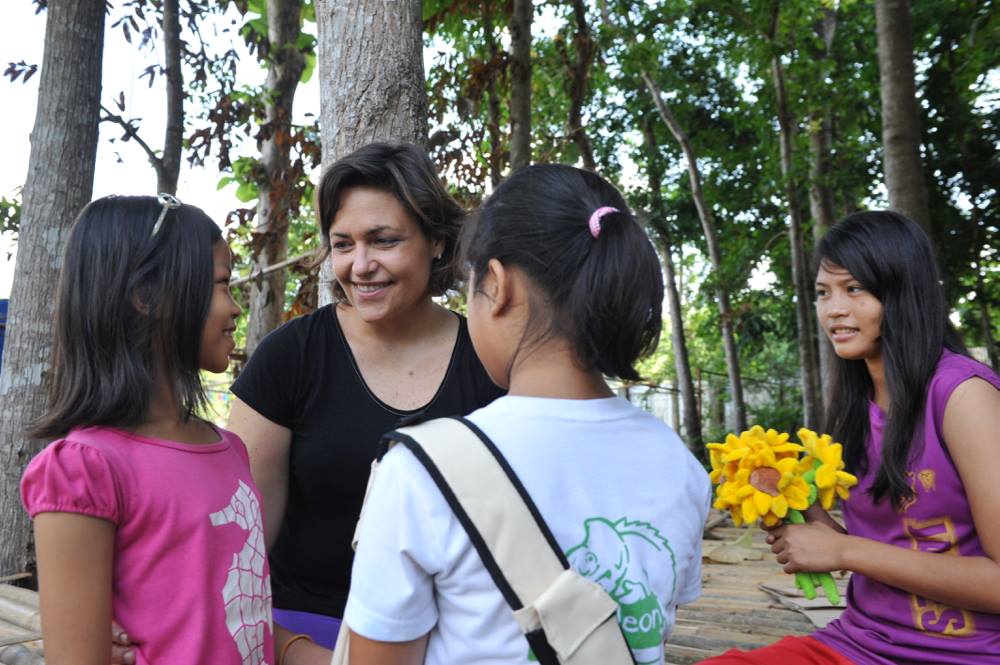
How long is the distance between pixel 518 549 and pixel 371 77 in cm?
215

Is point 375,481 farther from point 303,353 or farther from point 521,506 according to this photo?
point 303,353

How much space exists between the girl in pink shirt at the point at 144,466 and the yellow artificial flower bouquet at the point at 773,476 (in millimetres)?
1097

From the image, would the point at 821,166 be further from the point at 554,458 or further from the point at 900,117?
the point at 554,458

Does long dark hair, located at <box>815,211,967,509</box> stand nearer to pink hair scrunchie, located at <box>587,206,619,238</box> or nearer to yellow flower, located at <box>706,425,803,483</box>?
yellow flower, located at <box>706,425,803,483</box>

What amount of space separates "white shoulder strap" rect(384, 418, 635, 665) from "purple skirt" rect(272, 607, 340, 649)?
1.22 metres

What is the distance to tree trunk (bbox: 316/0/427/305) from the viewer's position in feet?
9.91

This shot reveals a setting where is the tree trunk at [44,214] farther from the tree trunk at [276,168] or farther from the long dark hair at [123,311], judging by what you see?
the long dark hair at [123,311]

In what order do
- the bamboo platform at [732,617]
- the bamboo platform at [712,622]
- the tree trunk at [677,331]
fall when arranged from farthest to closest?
1. the tree trunk at [677,331]
2. the bamboo platform at [732,617]
3. the bamboo platform at [712,622]

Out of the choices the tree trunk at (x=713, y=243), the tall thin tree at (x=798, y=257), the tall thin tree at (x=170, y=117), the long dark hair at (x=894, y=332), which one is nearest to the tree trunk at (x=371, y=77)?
the long dark hair at (x=894, y=332)

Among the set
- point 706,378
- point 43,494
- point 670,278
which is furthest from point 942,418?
point 706,378

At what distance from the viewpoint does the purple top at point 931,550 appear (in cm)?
216

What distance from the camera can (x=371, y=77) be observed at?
3020 mm

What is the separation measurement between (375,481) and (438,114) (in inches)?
275

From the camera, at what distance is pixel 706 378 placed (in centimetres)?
2228
